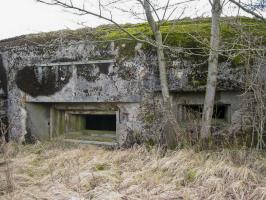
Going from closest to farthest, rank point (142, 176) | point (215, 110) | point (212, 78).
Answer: point (142, 176) < point (212, 78) < point (215, 110)

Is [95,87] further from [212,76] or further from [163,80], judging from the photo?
[212,76]

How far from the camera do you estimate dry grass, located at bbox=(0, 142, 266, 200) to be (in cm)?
375

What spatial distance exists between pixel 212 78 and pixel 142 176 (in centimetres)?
159

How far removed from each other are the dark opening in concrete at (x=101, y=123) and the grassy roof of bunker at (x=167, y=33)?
1605 millimetres

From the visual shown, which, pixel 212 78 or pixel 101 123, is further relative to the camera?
pixel 101 123

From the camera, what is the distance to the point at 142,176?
417cm

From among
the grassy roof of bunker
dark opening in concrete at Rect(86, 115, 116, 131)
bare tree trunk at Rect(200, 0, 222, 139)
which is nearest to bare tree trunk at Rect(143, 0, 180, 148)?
the grassy roof of bunker

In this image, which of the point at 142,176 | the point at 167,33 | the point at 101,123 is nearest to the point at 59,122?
the point at 101,123

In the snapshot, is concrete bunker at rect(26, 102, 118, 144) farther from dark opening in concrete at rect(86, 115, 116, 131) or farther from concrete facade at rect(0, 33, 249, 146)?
dark opening in concrete at rect(86, 115, 116, 131)

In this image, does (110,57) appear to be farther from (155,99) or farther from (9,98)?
(9,98)

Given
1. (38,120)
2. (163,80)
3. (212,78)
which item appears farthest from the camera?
(38,120)

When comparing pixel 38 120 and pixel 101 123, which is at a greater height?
pixel 38 120

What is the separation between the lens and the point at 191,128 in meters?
5.21

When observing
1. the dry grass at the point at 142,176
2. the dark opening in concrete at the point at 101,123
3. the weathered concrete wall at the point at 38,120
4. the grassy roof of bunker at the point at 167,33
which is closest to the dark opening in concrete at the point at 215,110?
the dry grass at the point at 142,176
